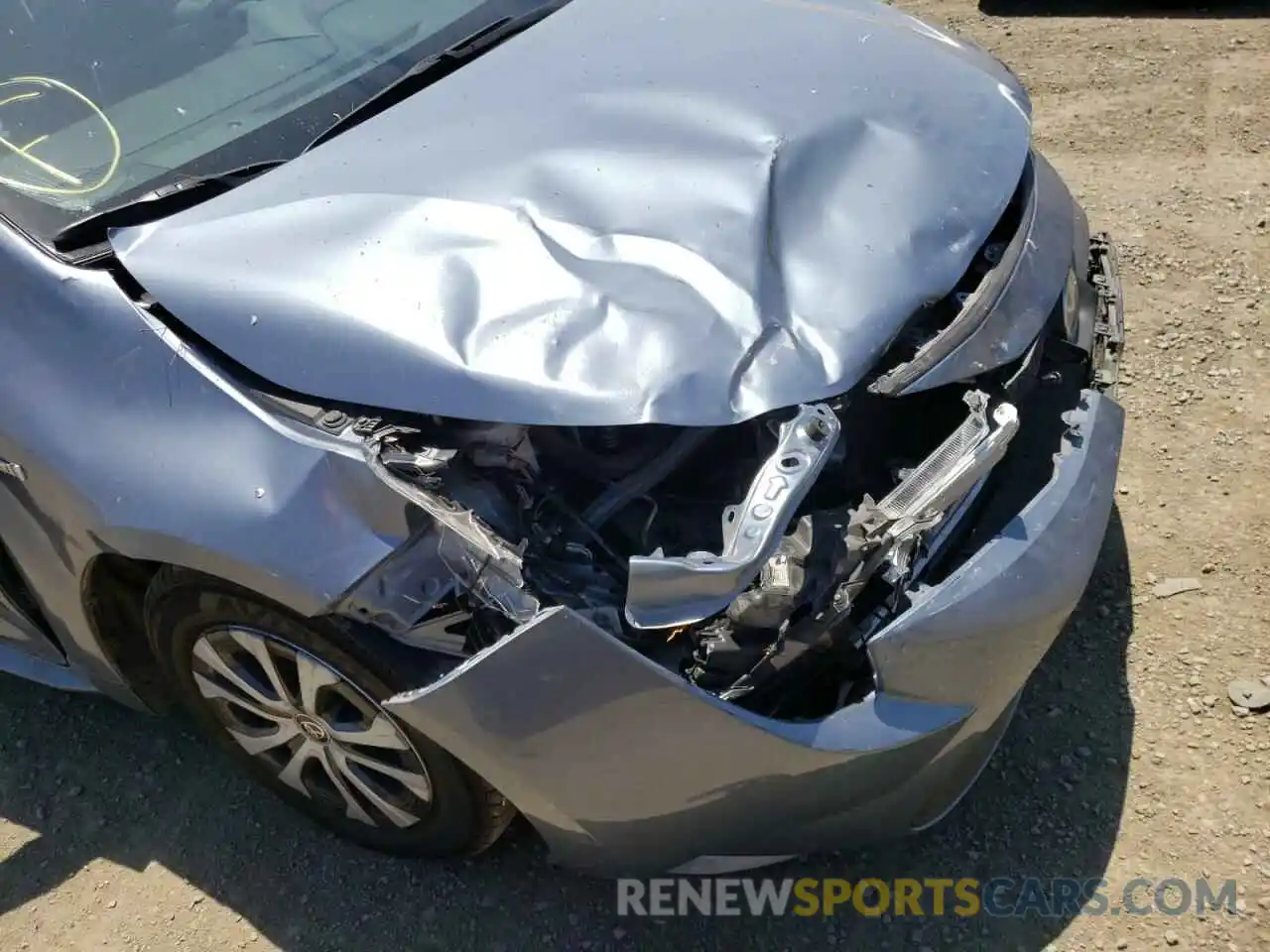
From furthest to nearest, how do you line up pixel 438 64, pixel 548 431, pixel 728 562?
pixel 438 64 → pixel 548 431 → pixel 728 562

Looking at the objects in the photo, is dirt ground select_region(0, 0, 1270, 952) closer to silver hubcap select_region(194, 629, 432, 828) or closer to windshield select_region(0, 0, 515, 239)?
silver hubcap select_region(194, 629, 432, 828)

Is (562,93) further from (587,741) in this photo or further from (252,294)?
(587,741)

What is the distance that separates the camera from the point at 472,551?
6.30ft

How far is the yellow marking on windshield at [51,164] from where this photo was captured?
7.71 feet

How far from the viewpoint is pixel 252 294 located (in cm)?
209

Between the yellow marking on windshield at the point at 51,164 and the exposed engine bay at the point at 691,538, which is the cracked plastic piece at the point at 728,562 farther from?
the yellow marking on windshield at the point at 51,164

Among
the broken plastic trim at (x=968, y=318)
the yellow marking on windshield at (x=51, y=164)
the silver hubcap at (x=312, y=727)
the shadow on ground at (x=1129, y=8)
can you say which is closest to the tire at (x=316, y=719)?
the silver hubcap at (x=312, y=727)

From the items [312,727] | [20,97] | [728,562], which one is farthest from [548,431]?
[20,97]

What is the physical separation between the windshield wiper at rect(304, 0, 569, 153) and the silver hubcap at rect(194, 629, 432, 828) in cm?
109

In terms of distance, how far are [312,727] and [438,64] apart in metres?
1.55

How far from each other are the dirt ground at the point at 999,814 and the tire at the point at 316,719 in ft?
0.60

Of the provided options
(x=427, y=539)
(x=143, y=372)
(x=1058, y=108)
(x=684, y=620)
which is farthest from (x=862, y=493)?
(x=1058, y=108)

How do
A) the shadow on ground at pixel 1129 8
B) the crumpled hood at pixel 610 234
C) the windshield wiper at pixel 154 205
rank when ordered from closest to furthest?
the crumpled hood at pixel 610 234
the windshield wiper at pixel 154 205
the shadow on ground at pixel 1129 8

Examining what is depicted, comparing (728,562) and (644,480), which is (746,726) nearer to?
(728,562)
